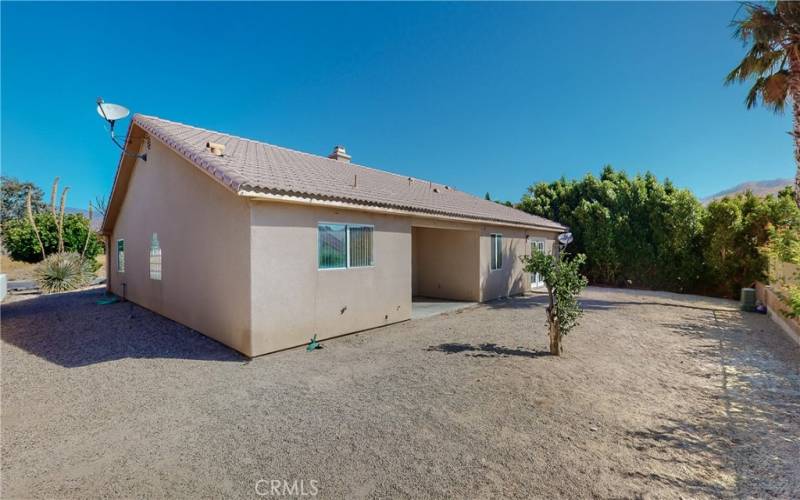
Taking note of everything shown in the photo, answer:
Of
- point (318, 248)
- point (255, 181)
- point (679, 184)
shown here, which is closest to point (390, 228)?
point (318, 248)

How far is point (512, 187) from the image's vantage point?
2766 centimetres

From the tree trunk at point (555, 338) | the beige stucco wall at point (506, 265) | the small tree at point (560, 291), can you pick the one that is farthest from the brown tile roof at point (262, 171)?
the tree trunk at point (555, 338)

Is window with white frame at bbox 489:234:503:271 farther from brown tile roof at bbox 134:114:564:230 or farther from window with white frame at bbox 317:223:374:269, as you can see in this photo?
window with white frame at bbox 317:223:374:269

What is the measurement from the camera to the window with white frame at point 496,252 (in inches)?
580

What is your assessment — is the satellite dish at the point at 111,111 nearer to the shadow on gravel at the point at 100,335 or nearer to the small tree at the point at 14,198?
the shadow on gravel at the point at 100,335

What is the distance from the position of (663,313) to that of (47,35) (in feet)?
90.7

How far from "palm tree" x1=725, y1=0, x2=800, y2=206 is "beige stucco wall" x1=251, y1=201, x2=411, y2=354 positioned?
1382 cm

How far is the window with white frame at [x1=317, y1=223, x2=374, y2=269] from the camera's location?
326 inches

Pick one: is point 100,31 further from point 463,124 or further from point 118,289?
point 463,124

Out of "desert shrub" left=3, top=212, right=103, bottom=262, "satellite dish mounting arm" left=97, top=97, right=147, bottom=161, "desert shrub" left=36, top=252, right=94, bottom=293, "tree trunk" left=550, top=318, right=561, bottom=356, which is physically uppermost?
"satellite dish mounting arm" left=97, top=97, right=147, bottom=161

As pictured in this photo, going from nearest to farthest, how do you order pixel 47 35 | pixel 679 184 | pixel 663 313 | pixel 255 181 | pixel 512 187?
pixel 255 181
pixel 663 313
pixel 47 35
pixel 679 184
pixel 512 187

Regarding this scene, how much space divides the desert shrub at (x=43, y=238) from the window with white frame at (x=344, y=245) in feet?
91.8

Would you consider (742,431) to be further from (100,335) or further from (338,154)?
(338,154)

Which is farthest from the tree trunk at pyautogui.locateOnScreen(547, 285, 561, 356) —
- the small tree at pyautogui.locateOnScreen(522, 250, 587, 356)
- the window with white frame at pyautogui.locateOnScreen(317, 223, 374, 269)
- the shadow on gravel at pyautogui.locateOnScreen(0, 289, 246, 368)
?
the shadow on gravel at pyautogui.locateOnScreen(0, 289, 246, 368)
